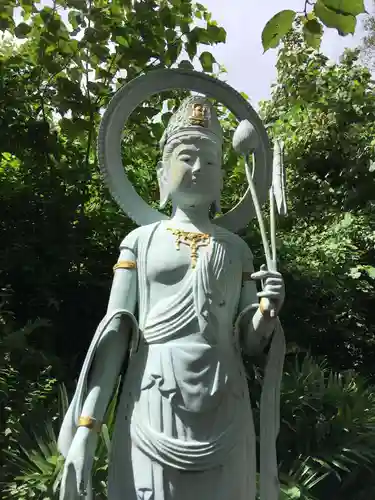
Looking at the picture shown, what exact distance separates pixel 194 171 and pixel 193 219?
9.8 inches

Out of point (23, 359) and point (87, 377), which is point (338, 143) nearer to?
point (23, 359)

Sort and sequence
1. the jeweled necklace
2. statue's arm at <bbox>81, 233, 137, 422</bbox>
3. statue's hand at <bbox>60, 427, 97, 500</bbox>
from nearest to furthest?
statue's hand at <bbox>60, 427, 97, 500</bbox> < statue's arm at <bbox>81, 233, 137, 422</bbox> < the jeweled necklace

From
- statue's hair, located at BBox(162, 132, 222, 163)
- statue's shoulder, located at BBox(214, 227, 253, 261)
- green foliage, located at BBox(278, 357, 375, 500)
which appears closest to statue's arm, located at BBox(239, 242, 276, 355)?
statue's shoulder, located at BBox(214, 227, 253, 261)

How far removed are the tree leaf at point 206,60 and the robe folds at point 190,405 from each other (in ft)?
9.68

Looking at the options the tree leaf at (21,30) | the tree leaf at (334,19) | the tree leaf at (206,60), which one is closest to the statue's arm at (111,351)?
the tree leaf at (334,19)

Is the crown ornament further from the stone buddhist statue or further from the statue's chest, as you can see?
the statue's chest

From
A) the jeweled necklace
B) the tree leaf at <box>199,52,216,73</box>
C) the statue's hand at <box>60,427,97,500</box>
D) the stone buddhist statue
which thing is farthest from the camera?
the tree leaf at <box>199,52,216,73</box>

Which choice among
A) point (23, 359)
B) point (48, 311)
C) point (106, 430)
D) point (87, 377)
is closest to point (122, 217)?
point (48, 311)

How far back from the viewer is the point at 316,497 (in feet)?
16.5

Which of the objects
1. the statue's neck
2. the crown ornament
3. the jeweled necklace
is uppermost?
the crown ornament

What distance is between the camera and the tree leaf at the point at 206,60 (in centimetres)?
552

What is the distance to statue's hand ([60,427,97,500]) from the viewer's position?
2609 mm

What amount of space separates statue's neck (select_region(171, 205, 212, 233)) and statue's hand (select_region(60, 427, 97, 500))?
1140mm

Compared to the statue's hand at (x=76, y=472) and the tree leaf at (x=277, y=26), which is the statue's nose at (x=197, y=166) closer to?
the tree leaf at (x=277, y=26)
